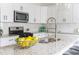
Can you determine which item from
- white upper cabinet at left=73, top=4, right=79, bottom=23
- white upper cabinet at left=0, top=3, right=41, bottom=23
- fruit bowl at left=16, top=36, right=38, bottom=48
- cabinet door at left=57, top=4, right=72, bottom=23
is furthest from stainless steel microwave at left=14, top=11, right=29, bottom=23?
white upper cabinet at left=73, top=4, right=79, bottom=23

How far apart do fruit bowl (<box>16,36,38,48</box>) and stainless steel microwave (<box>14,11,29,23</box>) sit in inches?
7.5

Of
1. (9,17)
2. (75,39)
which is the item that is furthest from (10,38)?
(75,39)

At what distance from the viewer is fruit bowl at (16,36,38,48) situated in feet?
5.27

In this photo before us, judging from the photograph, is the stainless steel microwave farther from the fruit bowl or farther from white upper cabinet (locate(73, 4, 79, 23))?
white upper cabinet (locate(73, 4, 79, 23))

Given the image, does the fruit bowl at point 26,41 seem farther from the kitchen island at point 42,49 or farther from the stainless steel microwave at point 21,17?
the stainless steel microwave at point 21,17

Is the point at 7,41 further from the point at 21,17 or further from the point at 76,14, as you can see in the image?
the point at 76,14

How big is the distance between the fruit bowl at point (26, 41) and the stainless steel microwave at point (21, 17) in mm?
191

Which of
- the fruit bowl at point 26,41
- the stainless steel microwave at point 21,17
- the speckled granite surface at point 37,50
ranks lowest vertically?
the speckled granite surface at point 37,50

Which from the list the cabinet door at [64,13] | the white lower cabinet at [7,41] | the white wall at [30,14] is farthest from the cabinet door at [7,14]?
the cabinet door at [64,13]

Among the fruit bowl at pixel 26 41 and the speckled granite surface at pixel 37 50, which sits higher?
the fruit bowl at pixel 26 41

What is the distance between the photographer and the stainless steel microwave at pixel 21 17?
1.59 m

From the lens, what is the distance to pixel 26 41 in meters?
1.62

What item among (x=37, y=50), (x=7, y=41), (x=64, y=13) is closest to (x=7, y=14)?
(x=7, y=41)

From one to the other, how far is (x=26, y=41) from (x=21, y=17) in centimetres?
26
